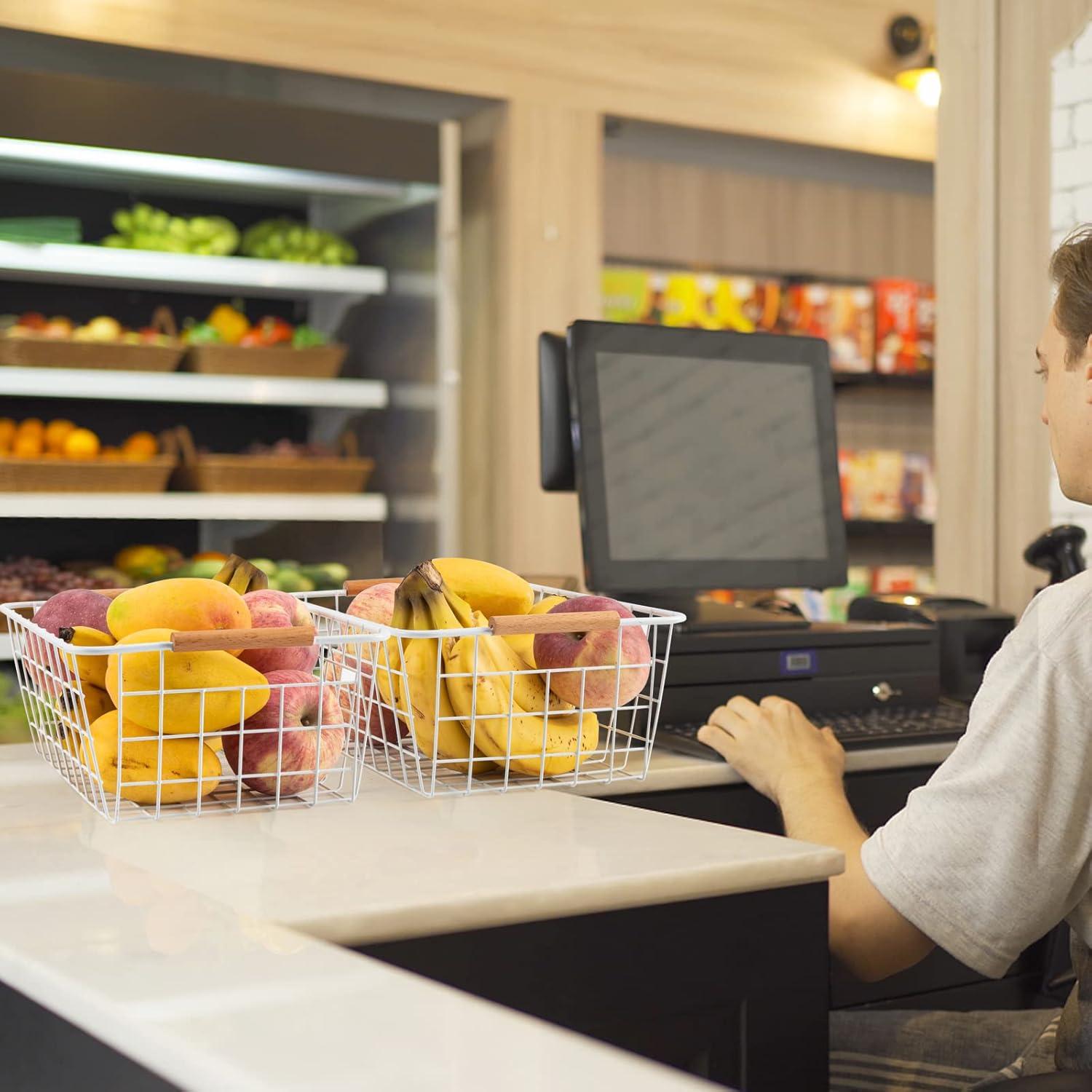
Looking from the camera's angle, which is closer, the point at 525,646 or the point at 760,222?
the point at 525,646

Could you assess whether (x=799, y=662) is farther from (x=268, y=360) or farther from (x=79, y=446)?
(x=79, y=446)

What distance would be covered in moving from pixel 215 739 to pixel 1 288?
120 inches

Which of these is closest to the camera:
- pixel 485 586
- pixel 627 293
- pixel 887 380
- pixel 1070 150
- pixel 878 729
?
pixel 485 586

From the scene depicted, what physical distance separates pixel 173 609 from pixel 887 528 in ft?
13.7

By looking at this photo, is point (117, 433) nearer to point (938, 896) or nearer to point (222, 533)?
Result: point (222, 533)

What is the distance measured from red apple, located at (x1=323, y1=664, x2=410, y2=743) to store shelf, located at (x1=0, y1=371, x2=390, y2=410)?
226 cm

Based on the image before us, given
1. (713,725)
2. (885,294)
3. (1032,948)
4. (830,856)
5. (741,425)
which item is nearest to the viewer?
(830,856)

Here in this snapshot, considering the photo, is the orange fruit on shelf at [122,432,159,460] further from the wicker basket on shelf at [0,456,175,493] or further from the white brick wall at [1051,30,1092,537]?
the white brick wall at [1051,30,1092,537]

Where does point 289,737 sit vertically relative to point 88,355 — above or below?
below

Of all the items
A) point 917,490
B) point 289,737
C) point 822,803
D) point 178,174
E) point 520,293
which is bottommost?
point 822,803

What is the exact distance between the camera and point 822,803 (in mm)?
1447

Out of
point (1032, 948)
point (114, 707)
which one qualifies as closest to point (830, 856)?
point (114, 707)

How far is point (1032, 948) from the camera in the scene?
1.86 metres

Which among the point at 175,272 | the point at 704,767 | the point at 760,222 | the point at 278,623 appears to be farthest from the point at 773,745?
the point at 760,222
